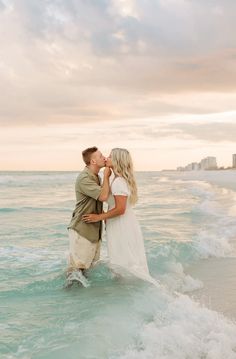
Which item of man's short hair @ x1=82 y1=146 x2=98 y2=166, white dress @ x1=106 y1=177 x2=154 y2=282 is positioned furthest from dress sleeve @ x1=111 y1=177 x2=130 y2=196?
man's short hair @ x1=82 y1=146 x2=98 y2=166

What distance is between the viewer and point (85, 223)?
264 inches

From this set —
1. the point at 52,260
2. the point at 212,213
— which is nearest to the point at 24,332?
the point at 52,260

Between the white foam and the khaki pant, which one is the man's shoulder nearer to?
the khaki pant

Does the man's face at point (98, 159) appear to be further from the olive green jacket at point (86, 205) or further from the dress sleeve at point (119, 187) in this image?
the dress sleeve at point (119, 187)

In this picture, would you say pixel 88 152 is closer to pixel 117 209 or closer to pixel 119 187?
pixel 119 187

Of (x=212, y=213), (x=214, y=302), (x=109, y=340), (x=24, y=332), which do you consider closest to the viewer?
(x=109, y=340)

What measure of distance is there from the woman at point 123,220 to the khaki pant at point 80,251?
0.32 metres

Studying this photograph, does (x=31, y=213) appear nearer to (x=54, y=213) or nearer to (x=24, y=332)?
(x=54, y=213)

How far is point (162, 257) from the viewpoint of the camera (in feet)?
32.8

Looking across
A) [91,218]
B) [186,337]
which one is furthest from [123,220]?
[186,337]

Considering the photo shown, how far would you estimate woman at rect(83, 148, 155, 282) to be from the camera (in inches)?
245

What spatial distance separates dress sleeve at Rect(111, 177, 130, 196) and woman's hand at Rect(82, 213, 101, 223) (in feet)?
1.45

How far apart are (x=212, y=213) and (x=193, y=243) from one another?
7740 millimetres

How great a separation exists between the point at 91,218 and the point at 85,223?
191 millimetres
